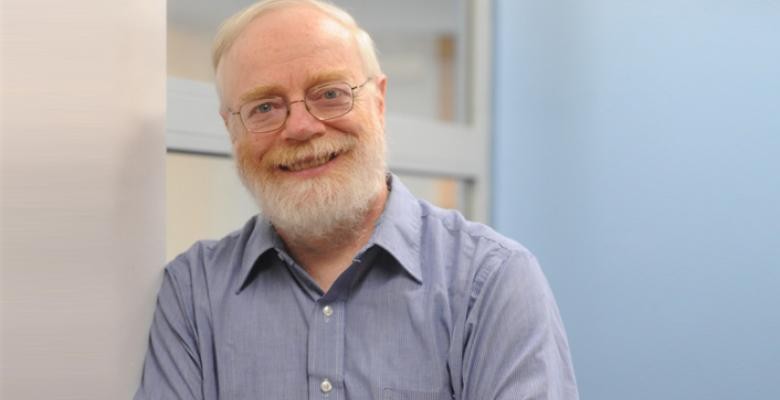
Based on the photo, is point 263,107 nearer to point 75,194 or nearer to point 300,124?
point 300,124

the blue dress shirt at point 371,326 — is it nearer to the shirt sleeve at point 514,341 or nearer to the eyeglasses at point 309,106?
the shirt sleeve at point 514,341

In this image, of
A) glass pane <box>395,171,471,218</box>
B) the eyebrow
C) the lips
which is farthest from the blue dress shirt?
glass pane <box>395,171,471,218</box>

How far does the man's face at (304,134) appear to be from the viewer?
151 cm

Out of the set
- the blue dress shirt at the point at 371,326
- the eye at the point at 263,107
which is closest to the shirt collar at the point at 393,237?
the blue dress shirt at the point at 371,326

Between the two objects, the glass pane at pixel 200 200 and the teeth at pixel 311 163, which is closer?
the teeth at pixel 311 163

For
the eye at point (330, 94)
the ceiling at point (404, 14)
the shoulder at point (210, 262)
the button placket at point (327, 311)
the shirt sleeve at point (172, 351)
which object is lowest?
the shirt sleeve at point (172, 351)

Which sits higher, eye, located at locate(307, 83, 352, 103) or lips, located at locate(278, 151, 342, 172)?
eye, located at locate(307, 83, 352, 103)

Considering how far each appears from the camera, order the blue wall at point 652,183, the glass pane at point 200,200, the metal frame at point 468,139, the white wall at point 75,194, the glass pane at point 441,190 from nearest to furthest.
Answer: the white wall at point 75,194 → the glass pane at point 200,200 → the blue wall at point 652,183 → the metal frame at point 468,139 → the glass pane at point 441,190

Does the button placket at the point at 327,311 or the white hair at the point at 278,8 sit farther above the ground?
the white hair at the point at 278,8

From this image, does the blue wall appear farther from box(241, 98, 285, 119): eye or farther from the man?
box(241, 98, 285, 119): eye

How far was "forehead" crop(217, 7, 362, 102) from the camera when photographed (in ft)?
4.94

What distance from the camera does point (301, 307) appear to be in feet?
4.96

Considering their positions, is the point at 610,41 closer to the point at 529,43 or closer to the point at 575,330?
the point at 529,43

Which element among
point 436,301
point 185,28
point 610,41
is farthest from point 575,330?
point 185,28
